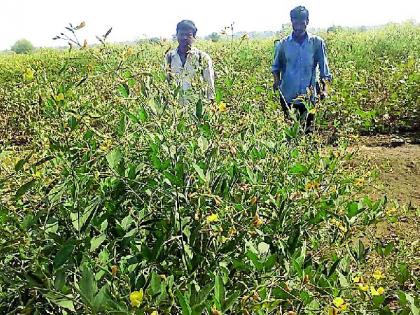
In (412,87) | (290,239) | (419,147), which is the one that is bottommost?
(419,147)

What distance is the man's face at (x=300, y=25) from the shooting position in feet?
14.4

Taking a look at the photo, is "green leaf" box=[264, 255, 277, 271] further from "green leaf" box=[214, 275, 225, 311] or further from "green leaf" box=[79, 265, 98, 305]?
"green leaf" box=[79, 265, 98, 305]

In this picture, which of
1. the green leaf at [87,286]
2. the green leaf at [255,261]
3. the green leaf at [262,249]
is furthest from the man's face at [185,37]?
the green leaf at [87,286]

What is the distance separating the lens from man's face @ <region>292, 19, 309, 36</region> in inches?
173

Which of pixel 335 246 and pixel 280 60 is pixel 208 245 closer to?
pixel 335 246

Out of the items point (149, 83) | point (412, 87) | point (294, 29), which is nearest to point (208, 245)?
point (149, 83)

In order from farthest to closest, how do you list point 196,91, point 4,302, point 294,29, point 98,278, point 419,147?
point 419,147 → point 294,29 → point 196,91 → point 4,302 → point 98,278

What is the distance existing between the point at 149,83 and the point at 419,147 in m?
4.70

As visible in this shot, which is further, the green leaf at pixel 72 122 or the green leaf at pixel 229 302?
the green leaf at pixel 72 122

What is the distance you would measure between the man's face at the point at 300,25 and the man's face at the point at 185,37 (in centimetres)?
91

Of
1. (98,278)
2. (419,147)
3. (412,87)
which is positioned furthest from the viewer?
(412,87)

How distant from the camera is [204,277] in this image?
5.10ft

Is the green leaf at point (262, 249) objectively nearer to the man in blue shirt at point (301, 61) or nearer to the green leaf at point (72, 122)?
the green leaf at point (72, 122)

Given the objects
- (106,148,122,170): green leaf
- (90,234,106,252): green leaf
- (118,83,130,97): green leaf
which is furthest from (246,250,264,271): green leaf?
(118,83,130,97): green leaf
